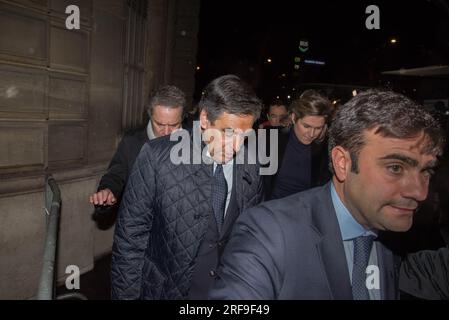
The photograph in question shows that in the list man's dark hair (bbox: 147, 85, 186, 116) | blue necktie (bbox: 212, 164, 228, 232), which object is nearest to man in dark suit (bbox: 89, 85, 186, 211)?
man's dark hair (bbox: 147, 85, 186, 116)

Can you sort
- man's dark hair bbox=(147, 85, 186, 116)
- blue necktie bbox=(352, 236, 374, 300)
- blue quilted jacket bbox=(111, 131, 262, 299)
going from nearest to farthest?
blue necktie bbox=(352, 236, 374, 300) < blue quilted jacket bbox=(111, 131, 262, 299) < man's dark hair bbox=(147, 85, 186, 116)

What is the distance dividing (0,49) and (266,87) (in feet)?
162

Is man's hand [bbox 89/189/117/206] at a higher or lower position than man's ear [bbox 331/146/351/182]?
lower

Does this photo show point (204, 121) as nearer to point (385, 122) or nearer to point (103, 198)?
point (103, 198)

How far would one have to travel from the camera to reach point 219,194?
7.64ft

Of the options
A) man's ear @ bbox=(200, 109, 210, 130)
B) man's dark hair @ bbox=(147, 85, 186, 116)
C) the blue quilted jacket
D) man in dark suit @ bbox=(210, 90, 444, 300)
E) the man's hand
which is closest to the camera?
man in dark suit @ bbox=(210, 90, 444, 300)

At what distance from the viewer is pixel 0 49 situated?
3.46m

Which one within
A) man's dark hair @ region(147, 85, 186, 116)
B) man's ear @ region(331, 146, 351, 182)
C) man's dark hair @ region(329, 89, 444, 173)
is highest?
man's dark hair @ region(147, 85, 186, 116)

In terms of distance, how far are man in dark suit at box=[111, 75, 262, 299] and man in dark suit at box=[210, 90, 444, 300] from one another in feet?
2.88

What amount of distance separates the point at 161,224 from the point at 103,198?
79 cm

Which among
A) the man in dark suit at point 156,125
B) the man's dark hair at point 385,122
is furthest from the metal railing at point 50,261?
the man in dark suit at point 156,125

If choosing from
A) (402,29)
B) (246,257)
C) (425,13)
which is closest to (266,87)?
(402,29)

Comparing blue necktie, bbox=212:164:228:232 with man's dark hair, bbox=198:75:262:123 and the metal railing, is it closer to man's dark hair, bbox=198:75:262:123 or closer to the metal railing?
man's dark hair, bbox=198:75:262:123

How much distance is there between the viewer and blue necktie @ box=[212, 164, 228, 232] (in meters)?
2.30
